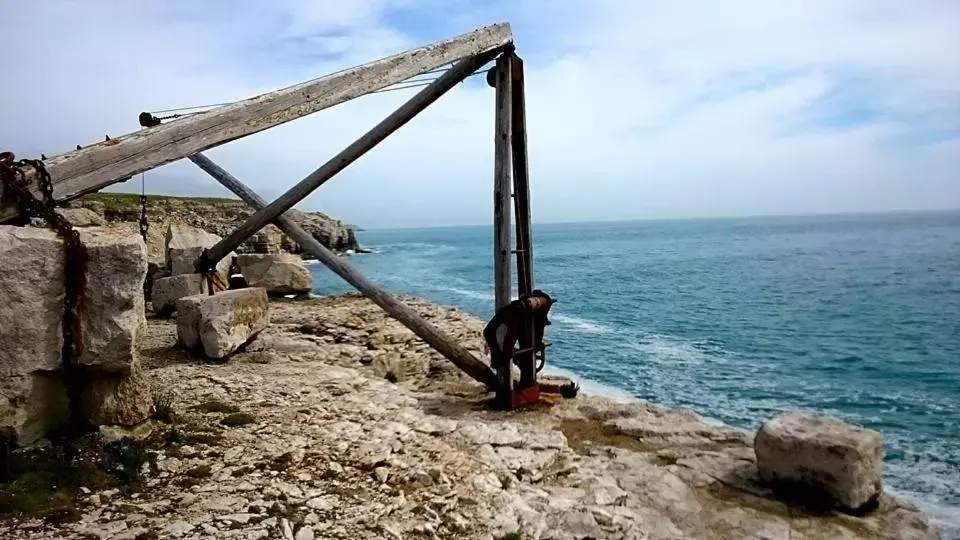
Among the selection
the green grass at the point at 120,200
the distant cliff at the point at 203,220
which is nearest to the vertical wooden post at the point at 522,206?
the distant cliff at the point at 203,220

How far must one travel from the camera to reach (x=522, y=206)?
28.6 ft

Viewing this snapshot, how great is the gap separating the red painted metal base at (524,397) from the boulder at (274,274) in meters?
10.5

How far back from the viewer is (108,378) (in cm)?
531

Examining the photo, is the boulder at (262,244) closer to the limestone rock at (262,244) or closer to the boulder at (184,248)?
the limestone rock at (262,244)

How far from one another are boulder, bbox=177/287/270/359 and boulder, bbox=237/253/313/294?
25.0 feet

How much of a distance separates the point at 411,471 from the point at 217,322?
4.59 meters

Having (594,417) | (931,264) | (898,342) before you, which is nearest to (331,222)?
(931,264)

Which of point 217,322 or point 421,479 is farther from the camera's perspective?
point 217,322

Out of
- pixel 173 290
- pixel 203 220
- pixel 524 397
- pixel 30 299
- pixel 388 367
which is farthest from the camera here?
pixel 203 220

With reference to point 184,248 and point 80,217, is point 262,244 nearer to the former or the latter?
point 80,217

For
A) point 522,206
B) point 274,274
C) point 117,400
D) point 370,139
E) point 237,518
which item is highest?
point 370,139

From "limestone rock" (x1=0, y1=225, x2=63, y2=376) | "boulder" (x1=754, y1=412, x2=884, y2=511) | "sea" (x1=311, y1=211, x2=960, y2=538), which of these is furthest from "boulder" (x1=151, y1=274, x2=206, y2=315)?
"boulder" (x1=754, y1=412, x2=884, y2=511)

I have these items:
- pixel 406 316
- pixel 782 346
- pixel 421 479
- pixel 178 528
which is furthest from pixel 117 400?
pixel 782 346

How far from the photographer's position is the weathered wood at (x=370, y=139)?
8.04 meters
